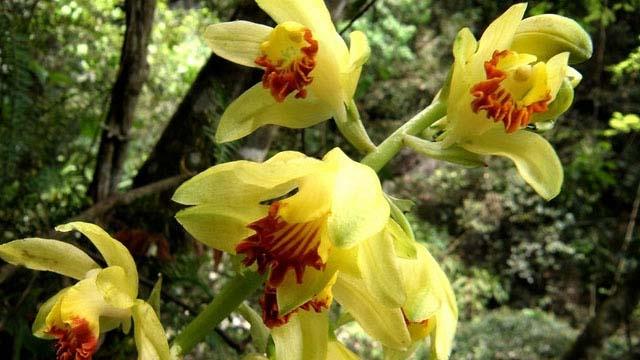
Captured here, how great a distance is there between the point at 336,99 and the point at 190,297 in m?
0.88

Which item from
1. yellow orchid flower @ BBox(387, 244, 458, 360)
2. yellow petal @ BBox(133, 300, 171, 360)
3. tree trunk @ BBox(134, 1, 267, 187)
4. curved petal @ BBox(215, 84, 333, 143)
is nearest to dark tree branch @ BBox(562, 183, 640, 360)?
tree trunk @ BBox(134, 1, 267, 187)

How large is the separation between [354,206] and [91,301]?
351 millimetres

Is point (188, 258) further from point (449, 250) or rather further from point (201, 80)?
point (449, 250)

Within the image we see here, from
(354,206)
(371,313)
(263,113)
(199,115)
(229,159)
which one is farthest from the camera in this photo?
(199,115)

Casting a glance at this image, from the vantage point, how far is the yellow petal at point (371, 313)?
0.76 meters

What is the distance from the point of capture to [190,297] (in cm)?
156

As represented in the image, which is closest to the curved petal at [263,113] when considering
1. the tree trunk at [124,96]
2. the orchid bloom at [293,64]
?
Result: the orchid bloom at [293,64]

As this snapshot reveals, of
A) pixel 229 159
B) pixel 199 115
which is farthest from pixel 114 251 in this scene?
pixel 199 115

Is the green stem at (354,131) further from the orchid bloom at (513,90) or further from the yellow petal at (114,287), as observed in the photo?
the yellow petal at (114,287)

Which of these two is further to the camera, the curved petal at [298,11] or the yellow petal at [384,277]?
the curved petal at [298,11]

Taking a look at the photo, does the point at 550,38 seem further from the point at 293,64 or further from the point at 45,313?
the point at 45,313

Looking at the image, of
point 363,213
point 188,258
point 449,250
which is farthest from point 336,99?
point 449,250

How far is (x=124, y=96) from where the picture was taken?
5.46ft

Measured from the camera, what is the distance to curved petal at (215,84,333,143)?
861 mm
